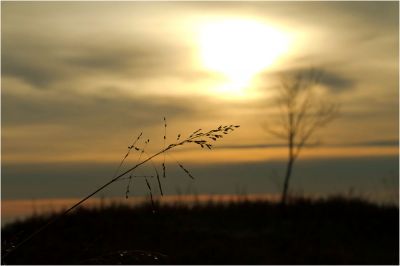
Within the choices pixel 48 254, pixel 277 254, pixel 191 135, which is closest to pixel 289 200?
pixel 277 254

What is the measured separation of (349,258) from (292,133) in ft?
18.6

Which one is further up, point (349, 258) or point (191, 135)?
point (191, 135)

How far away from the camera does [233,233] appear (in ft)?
47.7

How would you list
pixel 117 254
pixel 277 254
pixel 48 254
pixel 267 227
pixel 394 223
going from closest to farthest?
pixel 117 254, pixel 48 254, pixel 277 254, pixel 267 227, pixel 394 223

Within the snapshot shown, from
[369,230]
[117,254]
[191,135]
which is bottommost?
[369,230]

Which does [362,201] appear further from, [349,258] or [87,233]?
[87,233]

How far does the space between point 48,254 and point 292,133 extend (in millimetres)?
8302

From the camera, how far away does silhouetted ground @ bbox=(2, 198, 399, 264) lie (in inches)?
472

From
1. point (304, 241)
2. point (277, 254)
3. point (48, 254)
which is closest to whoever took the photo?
point (48, 254)

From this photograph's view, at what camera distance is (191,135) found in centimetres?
280

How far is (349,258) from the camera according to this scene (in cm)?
1223

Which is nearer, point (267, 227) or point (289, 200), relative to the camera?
point (267, 227)

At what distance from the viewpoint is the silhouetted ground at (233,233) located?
39.3ft

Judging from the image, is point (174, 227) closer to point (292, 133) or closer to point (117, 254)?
point (292, 133)
